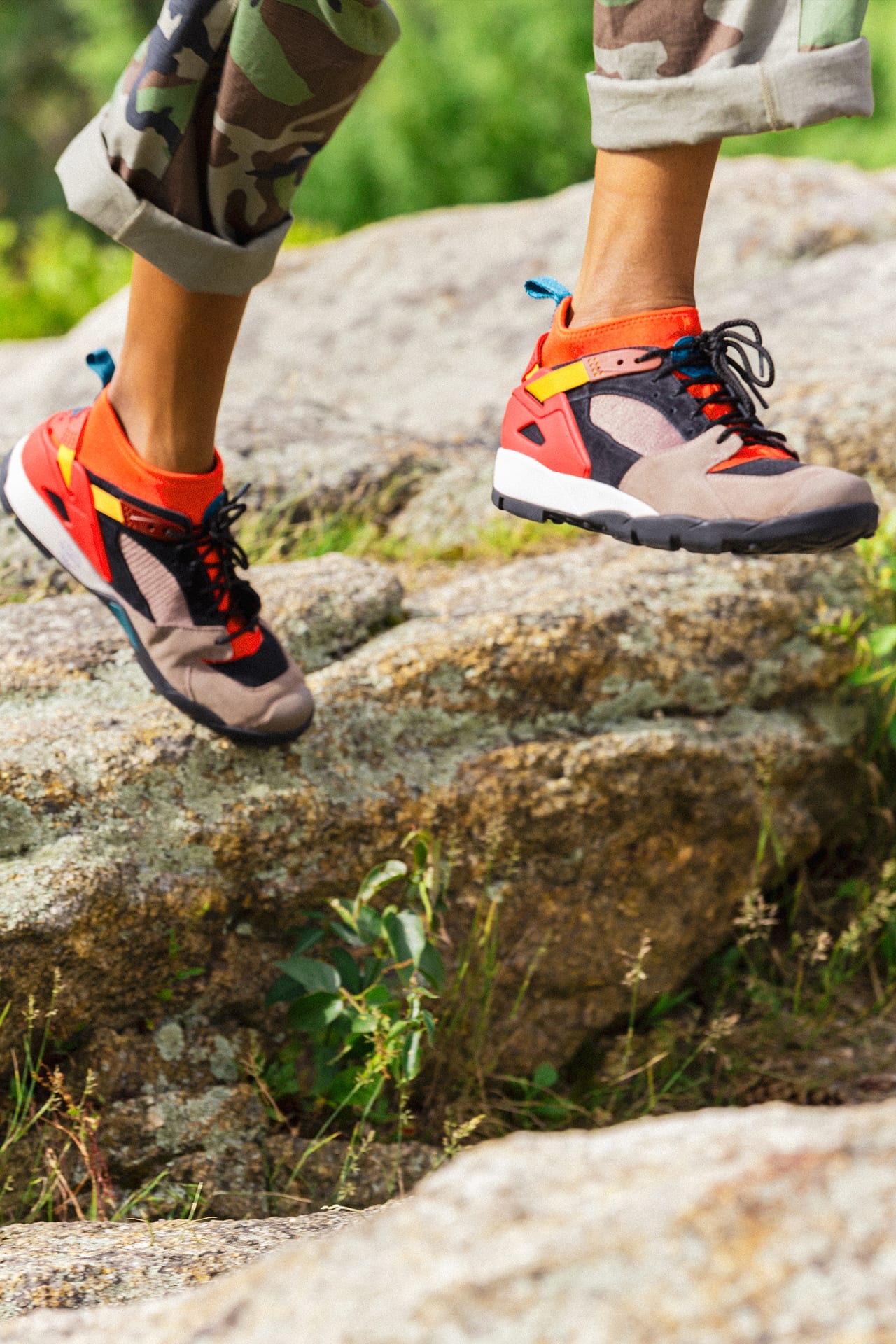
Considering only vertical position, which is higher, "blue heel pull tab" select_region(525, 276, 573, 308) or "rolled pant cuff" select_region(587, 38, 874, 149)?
"rolled pant cuff" select_region(587, 38, 874, 149)

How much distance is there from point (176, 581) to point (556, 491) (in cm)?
67

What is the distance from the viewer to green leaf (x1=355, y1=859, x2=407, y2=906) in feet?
6.13

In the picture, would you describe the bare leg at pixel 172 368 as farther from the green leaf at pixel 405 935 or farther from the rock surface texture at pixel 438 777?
the green leaf at pixel 405 935

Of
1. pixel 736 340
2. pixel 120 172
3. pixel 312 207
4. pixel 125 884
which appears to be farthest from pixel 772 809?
pixel 312 207

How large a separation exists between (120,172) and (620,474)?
860 mm

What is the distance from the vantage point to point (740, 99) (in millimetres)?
1474

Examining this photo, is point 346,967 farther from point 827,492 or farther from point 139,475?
point 827,492

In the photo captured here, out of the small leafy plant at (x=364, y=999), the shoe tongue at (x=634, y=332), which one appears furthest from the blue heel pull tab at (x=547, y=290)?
the small leafy plant at (x=364, y=999)

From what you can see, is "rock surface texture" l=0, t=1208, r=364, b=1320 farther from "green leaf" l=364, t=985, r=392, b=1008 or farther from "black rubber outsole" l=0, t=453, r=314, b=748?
"black rubber outsole" l=0, t=453, r=314, b=748

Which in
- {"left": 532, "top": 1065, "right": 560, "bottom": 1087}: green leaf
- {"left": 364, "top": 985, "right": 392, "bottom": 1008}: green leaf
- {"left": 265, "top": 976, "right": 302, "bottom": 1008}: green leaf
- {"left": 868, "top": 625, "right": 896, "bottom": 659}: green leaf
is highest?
{"left": 868, "top": 625, "right": 896, "bottom": 659}: green leaf

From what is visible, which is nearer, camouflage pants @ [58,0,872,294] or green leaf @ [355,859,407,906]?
camouflage pants @ [58,0,872,294]

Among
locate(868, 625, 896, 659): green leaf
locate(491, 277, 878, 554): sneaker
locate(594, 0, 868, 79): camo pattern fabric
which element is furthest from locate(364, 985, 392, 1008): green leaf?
locate(594, 0, 868, 79): camo pattern fabric

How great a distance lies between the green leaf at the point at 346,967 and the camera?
1.91 metres

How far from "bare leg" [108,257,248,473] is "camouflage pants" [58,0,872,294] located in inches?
2.1
